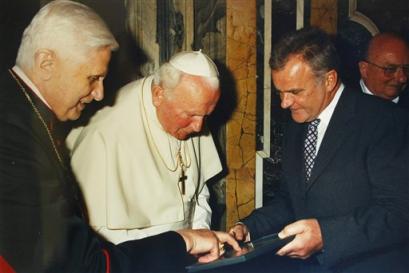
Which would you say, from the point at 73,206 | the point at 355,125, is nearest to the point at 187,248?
the point at 73,206

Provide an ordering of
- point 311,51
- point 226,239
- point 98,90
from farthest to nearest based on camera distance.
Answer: point 311,51, point 226,239, point 98,90

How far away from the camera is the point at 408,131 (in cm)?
194

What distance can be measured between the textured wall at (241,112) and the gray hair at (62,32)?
1515mm

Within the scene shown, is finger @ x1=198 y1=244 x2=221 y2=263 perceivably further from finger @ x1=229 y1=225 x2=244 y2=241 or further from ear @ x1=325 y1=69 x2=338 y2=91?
ear @ x1=325 y1=69 x2=338 y2=91

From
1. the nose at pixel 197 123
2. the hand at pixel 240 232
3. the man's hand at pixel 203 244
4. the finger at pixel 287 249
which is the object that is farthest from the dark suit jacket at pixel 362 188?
the nose at pixel 197 123

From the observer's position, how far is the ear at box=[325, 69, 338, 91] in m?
2.08

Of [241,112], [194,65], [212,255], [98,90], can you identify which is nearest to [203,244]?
[212,255]

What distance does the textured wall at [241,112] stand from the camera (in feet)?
9.89

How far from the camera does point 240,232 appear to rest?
7.29ft

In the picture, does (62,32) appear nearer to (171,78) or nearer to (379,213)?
(171,78)

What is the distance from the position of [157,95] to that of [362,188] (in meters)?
1.11

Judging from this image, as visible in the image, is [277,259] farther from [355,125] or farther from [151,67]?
[151,67]

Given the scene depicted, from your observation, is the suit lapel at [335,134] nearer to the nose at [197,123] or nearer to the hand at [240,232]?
the hand at [240,232]

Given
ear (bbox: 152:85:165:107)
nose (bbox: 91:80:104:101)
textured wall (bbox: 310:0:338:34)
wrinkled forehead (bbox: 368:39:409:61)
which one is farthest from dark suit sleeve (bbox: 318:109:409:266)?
textured wall (bbox: 310:0:338:34)
